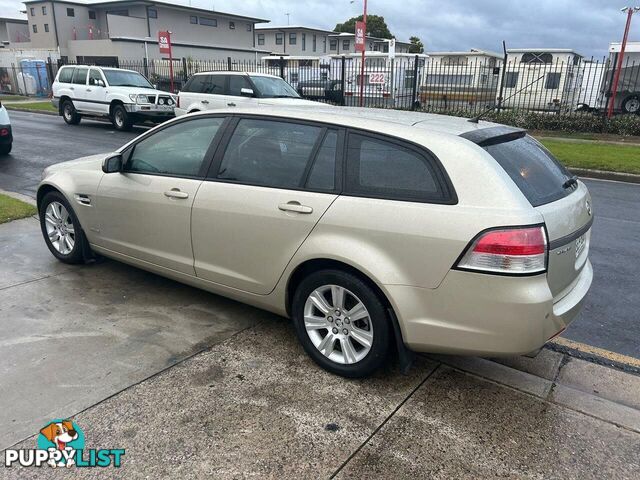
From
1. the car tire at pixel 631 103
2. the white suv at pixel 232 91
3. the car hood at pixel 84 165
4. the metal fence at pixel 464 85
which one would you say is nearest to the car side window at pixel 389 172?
the car hood at pixel 84 165

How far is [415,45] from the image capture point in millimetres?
74625

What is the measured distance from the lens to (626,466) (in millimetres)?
2562

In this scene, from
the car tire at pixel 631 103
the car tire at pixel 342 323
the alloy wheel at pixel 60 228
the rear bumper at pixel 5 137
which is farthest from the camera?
the car tire at pixel 631 103

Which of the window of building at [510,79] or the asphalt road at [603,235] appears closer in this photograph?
the asphalt road at [603,235]

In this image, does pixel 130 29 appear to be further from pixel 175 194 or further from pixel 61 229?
pixel 175 194

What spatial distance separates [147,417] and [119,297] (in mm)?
1739

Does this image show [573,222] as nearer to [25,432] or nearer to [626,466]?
[626,466]

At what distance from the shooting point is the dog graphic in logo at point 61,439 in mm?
2578

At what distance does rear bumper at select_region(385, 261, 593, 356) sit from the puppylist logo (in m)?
1.67

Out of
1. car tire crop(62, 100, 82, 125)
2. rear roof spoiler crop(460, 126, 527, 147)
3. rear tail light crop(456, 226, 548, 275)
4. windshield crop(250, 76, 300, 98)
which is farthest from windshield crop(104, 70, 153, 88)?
rear tail light crop(456, 226, 548, 275)

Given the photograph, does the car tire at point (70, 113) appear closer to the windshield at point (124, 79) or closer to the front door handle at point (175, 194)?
the windshield at point (124, 79)

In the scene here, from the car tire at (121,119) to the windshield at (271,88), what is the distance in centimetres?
492

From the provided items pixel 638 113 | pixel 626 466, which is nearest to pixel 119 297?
pixel 626 466

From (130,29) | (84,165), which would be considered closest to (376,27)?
(130,29)
